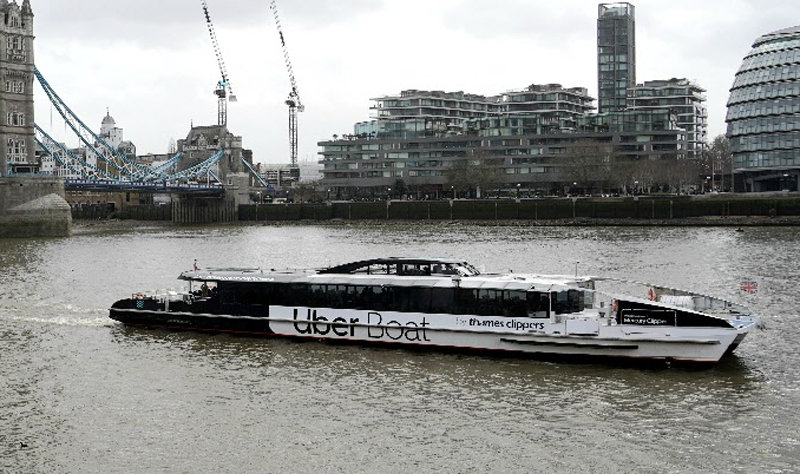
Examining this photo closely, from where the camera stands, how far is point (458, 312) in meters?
26.7

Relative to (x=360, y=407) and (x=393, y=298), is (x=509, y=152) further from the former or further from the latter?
(x=360, y=407)

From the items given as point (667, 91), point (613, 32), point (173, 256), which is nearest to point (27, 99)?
point (173, 256)

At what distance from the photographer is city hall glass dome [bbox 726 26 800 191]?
112 m

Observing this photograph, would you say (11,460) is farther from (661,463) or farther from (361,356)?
(661,463)

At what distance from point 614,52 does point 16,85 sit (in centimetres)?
13390

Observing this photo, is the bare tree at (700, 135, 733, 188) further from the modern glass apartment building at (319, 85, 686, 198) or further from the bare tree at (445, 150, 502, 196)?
the bare tree at (445, 150, 502, 196)

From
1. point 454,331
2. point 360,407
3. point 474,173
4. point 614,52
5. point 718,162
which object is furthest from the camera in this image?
point 614,52

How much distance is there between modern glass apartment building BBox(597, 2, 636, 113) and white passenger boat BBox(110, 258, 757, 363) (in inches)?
6834

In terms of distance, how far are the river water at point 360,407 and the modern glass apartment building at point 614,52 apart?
545 ft

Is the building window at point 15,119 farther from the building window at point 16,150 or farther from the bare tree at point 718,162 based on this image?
the bare tree at point 718,162

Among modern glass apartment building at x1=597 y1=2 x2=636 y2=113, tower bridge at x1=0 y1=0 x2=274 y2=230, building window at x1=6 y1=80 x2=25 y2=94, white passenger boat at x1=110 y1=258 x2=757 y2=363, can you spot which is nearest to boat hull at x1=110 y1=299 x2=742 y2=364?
white passenger boat at x1=110 y1=258 x2=757 y2=363

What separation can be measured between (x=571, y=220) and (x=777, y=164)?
1252 inches

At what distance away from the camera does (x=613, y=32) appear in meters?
197

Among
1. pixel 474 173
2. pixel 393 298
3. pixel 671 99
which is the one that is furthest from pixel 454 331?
pixel 671 99
